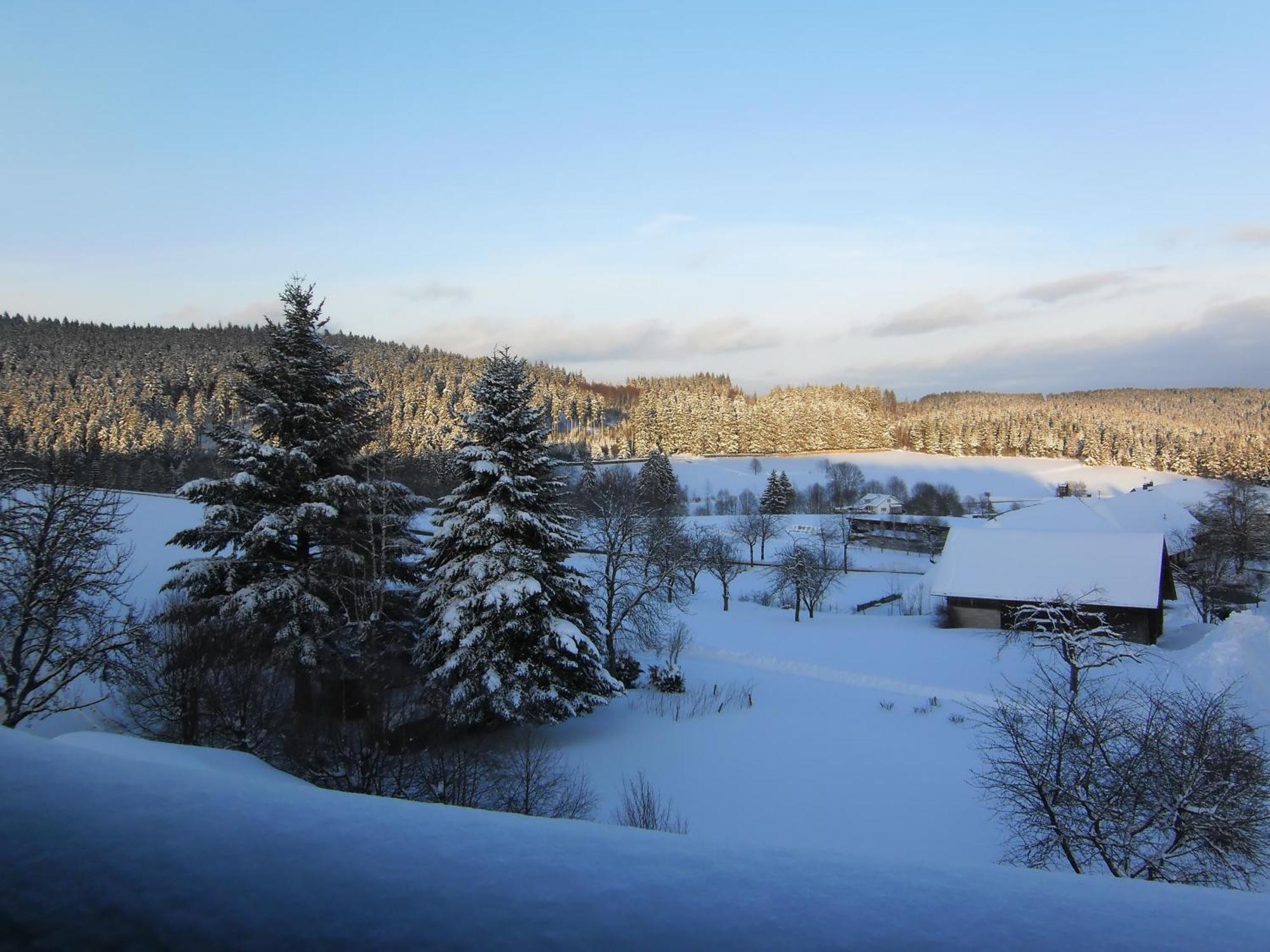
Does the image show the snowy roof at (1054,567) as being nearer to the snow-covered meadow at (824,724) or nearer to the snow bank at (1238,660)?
the snow-covered meadow at (824,724)

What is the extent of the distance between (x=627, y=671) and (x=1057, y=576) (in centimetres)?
2574

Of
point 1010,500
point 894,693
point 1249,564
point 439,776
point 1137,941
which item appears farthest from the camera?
point 1010,500

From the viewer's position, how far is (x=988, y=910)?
1.16m

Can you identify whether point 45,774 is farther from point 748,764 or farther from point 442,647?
point 748,764

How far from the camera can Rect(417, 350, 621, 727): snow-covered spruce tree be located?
18.2m

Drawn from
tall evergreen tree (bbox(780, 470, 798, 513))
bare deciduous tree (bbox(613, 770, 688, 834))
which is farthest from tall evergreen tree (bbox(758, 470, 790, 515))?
bare deciduous tree (bbox(613, 770, 688, 834))

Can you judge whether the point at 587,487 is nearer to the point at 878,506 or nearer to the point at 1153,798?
the point at 1153,798

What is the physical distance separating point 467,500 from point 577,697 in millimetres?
6304

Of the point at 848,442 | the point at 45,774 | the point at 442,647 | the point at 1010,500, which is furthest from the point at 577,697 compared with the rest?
the point at 848,442

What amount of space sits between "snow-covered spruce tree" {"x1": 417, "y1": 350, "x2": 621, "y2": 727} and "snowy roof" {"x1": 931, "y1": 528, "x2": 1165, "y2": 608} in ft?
87.8

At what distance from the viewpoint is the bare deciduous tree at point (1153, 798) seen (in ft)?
30.0

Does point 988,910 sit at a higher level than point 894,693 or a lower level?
higher

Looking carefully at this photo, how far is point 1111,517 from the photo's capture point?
56250mm

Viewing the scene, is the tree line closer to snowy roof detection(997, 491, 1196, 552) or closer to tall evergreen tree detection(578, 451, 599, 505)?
snowy roof detection(997, 491, 1196, 552)
